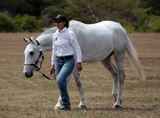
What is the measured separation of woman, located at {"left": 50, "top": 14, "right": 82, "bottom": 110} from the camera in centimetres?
1091

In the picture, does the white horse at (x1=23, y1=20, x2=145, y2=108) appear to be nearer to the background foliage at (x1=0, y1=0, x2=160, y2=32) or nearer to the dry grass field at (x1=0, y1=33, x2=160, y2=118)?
the dry grass field at (x1=0, y1=33, x2=160, y2=118)

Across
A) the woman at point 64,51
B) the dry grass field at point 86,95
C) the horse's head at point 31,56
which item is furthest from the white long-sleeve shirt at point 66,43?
the dry grass field at point 86,95

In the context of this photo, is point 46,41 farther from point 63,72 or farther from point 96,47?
point 63,72

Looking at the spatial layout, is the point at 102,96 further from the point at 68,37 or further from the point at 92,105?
the point at 68,37

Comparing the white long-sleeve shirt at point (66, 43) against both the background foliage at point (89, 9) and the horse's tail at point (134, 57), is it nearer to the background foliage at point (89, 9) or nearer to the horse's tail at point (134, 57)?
the horse's tail at point (134, 57)

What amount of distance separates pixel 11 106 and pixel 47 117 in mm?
2270

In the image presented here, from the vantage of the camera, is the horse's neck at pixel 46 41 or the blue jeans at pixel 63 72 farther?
the horse's neck at pixel 46 41

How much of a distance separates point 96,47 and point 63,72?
2.00 meters

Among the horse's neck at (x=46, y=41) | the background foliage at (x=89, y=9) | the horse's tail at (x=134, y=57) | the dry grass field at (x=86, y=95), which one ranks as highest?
the horse's neck at (x=46, y=41)

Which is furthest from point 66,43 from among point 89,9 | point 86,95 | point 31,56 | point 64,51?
point 89,9

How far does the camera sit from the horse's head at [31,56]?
1172cm

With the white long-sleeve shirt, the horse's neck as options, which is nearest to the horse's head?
the horse's neck

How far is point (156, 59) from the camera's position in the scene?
2809 centimetres

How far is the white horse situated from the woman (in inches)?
26.8
